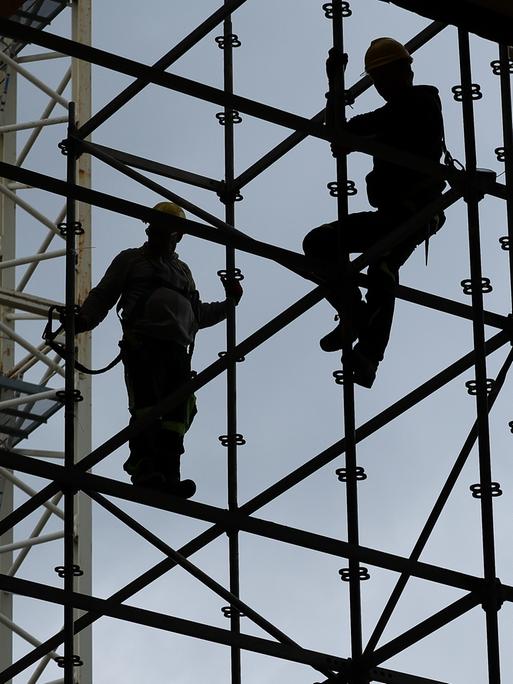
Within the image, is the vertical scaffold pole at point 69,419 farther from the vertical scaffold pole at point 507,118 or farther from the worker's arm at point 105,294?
the vertical scaffold pole at point 507,118

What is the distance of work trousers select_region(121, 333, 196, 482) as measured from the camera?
14.0 metres

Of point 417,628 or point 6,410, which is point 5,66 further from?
point 417,628

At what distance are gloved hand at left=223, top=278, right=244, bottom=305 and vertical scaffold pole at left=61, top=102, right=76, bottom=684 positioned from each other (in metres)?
1.11

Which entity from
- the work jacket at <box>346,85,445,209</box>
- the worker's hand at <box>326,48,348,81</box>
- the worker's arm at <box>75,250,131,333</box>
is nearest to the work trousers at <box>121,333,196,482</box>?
the worker's arm at <box>75,250,131,333</box>

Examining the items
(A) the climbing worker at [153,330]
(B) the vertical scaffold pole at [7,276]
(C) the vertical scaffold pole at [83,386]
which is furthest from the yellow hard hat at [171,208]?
(B) the vertical scaffold pole at [7,276]

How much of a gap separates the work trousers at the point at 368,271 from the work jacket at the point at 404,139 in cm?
17

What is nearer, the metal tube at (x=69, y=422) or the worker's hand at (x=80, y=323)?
the metal tube at (x=69, y=422)

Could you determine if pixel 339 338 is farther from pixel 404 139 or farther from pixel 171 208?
pixel 171 208

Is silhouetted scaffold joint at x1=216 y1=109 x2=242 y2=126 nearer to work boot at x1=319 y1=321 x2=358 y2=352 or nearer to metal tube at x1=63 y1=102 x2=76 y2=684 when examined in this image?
metal tube at x1=63 y1=102 x2=76 y2=684

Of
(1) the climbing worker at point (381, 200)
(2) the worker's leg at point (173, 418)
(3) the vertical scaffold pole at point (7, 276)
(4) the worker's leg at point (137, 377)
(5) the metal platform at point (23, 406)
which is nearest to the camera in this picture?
(1) the climbing worker at point (381, 200)

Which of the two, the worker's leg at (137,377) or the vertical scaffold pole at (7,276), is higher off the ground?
the vertical scaffold pole at (7,276)

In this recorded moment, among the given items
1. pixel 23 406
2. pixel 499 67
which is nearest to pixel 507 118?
pixel 499 67

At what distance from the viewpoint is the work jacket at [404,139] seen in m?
13.7

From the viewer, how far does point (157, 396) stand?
1421 centimetres
